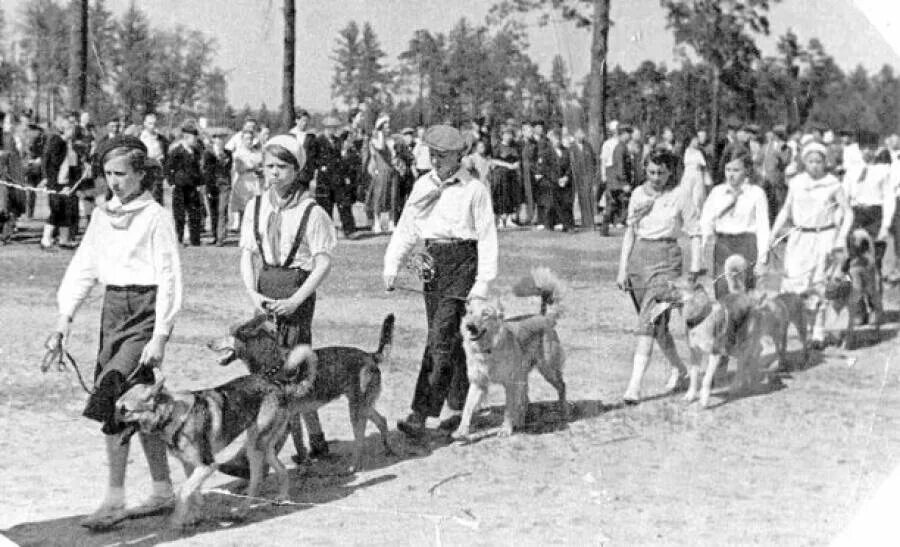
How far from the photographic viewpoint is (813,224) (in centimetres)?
585

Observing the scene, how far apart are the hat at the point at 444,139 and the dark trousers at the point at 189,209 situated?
1.12m

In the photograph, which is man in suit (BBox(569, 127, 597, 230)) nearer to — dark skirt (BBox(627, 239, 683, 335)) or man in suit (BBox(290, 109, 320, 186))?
dark skirt (BBox(627, 239, 683, 335))

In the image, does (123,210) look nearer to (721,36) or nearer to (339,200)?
(339,200)

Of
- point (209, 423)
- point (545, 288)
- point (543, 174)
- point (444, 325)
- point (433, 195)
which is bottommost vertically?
point (209, 423)

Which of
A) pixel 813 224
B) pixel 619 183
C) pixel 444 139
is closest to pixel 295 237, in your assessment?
pixel 444 139

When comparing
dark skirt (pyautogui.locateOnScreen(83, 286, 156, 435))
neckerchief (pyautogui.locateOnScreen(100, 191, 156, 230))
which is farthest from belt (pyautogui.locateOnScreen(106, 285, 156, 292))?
neckerchief (pyautogui.locateOnScreen(100, 191, 156, 230))

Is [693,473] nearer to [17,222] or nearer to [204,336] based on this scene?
[204,336]

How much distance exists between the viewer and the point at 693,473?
18.6ft

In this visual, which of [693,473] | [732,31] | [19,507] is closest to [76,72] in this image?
[19,507]

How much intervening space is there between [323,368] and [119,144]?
1256 mm

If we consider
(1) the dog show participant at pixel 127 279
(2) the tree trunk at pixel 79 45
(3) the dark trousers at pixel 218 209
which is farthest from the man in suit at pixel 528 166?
(2) the tree trunk at pixel 79 45

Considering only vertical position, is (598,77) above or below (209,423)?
above

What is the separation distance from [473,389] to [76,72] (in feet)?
7.33

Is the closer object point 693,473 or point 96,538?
point 96,538
